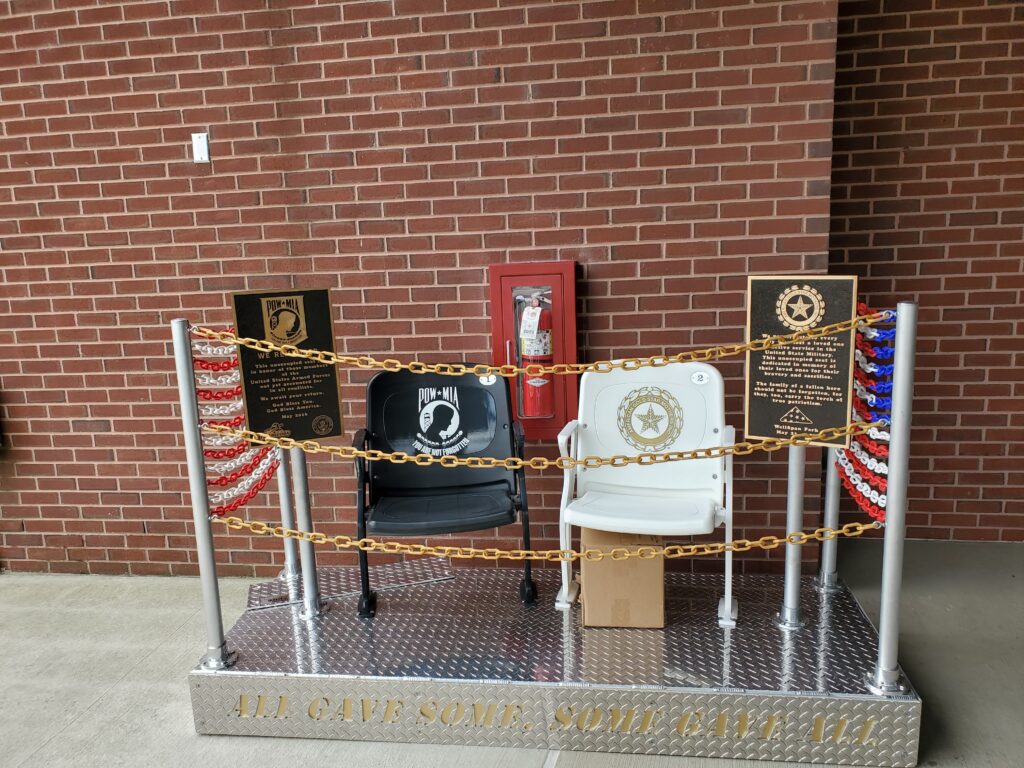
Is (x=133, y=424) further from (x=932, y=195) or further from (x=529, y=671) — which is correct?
(x=932, y=195)

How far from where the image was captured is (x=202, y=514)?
8.54 feet

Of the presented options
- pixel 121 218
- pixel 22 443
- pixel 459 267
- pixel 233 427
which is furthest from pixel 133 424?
pixel 459 267

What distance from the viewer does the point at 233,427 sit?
278 cm

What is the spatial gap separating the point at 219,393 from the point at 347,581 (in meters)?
0.96

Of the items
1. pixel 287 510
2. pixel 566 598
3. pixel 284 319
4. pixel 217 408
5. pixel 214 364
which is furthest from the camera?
pixel 217 408

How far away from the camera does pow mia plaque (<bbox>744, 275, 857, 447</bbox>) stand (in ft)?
7.75

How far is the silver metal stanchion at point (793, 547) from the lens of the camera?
8.74 feet

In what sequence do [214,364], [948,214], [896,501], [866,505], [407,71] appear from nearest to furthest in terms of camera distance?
[896,501], [866,505], [214,364], [407,71], [948,214]

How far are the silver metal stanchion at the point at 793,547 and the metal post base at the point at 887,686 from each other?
376 mm

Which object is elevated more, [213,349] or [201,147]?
[201,147]

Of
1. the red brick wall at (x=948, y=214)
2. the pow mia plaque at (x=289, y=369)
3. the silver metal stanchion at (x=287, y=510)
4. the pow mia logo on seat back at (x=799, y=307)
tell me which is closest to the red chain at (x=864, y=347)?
the pow mia logo on seat back at (x=799, y=307)

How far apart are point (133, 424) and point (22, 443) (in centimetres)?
62

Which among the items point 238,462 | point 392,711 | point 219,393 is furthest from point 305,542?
point 392,711

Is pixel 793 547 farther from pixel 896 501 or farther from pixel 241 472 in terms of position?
pixel 241 472
